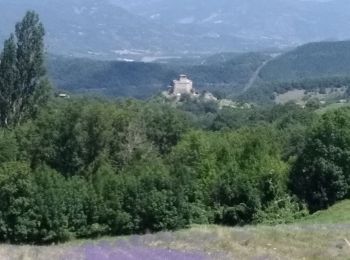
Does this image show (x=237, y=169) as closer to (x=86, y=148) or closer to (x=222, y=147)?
(x=222, y=147)

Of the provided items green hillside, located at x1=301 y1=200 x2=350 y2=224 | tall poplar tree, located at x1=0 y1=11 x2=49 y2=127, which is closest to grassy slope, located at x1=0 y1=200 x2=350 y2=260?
green hillside, located at x1=301 y1=200 x2=350 y2=224

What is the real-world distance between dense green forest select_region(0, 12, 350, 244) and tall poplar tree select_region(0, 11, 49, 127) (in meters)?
0.07

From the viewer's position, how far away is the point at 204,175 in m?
47.6

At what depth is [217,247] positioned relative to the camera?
23719 millimetres

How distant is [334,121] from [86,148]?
47.3 ft

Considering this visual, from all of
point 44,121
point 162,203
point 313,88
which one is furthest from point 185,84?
point 162,203

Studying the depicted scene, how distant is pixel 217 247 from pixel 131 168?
23.8 m

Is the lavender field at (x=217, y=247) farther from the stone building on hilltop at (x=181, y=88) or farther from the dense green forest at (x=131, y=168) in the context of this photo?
the stone building on hilltop at (x=181, y=88)

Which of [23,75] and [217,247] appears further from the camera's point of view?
[23,75]

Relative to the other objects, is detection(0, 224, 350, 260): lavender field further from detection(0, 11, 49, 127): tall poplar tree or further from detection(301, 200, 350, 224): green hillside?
detection(0, 11, 49, 127): tall poplar tree

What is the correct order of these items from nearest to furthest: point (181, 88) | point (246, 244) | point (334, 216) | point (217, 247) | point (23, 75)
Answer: point (217, 247), point (246, 244), point (334, 216), point (23, 75), point (181, 88)

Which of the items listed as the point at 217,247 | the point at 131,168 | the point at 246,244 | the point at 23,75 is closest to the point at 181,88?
the point at 23,75

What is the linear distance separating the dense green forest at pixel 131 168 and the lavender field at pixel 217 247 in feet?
31.3

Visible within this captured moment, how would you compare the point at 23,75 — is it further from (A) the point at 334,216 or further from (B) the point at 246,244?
(B) the point at 246,244
